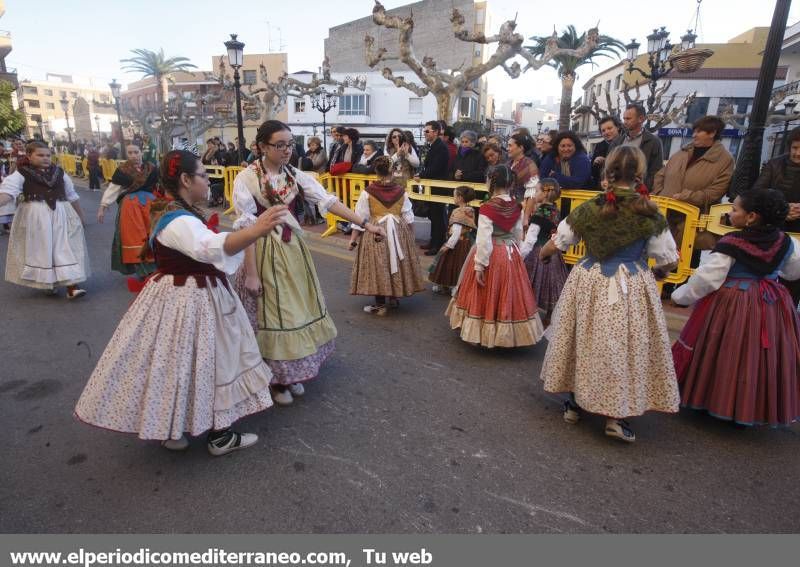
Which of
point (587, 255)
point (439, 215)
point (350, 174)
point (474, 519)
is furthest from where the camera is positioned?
point (350, 174)

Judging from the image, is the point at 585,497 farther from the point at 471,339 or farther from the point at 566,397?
the point at 471,339

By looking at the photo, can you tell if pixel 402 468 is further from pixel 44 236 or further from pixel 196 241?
pixel 44 236

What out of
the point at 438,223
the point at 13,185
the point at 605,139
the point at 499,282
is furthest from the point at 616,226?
the point at 13,185

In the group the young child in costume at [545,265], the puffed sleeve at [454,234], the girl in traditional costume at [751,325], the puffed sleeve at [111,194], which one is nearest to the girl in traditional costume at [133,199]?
the puffed sleeve at [111,194]

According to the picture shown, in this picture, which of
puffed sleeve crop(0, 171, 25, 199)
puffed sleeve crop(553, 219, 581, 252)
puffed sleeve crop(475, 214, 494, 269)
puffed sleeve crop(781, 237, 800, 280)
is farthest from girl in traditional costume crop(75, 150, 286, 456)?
puffed sleeve crop(0, 171, 25, 199)

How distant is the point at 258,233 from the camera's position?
231 cm

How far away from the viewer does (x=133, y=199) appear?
6.07 m

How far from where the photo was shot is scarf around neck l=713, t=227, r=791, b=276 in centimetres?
301

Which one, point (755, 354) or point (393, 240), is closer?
point (755, 354)

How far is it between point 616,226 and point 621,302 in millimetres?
469

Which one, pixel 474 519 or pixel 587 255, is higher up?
pixel 587 255

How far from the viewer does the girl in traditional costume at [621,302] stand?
2.93 m

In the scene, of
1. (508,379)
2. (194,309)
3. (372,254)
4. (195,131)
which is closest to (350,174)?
(372,254)

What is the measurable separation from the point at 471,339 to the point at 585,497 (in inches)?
76.5
